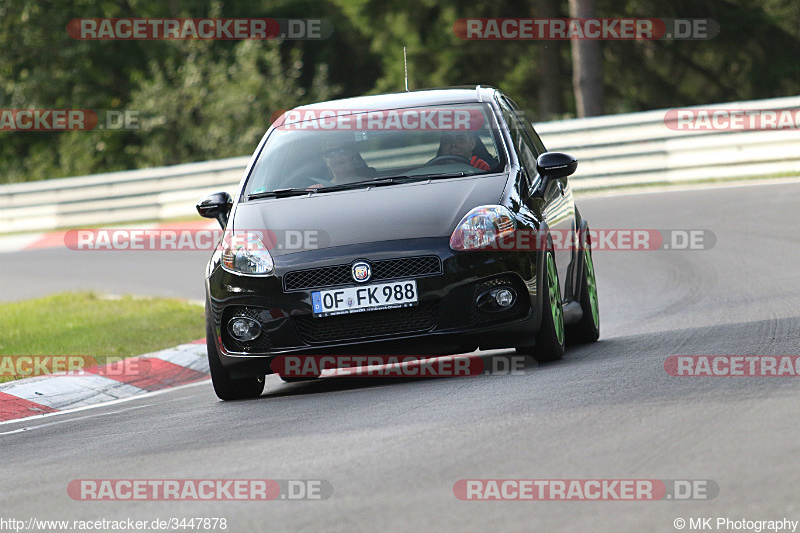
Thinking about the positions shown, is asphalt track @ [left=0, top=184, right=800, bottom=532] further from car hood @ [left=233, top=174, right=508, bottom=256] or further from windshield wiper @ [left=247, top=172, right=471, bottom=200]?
windshield wiper @ [left=247, top=172, right=471, bottom=200]

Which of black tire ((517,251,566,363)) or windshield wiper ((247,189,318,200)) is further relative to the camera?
windshield wiper ((247,189,318,200))

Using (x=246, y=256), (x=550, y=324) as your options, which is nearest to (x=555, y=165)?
(x=550, y=324)

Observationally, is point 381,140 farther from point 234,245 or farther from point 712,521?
point 712,521

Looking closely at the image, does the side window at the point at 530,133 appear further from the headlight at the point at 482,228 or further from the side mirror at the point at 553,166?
the headlight at the point at 482,228

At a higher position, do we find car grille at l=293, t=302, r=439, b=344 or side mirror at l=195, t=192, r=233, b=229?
side mirror at l=195, t=192, r=233, b=229

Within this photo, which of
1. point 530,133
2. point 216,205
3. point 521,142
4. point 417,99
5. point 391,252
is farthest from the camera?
point 530,133

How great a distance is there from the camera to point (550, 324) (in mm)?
7555

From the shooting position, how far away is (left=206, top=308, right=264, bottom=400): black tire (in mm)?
7668

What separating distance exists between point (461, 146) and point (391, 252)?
4.23 feet

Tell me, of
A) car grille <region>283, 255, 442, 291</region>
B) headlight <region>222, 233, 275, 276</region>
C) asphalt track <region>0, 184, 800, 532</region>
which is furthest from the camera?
headlight <region>222, 233, 275, 276</region>

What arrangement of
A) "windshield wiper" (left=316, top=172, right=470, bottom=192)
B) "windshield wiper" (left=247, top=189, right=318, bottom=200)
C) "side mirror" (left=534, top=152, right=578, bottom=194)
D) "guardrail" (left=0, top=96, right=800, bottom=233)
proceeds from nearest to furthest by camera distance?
"windshield wiper" (left=316, top=172, right=470, bottom=192) → "windshield wiper" (left=247, top=189, right=318, bottom=200) → "side mirror" (left=534, top=152, right=578, bottom=194) → "guardrail" (left=0, top=96, right=800, bottom=233)

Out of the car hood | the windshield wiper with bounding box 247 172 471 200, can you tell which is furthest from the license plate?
the windshield wiper with bounding box 247 172 471 200

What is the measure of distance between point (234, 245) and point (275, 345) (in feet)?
2.12

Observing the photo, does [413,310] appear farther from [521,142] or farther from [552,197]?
[521,142]
